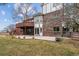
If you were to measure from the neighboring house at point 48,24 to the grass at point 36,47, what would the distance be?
0.32ft

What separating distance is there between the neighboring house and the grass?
0.32ft

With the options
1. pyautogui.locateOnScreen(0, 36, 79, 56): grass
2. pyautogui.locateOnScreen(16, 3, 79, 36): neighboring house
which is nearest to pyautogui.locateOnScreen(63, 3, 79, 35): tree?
pyautogui.locateOnScreen(16, 3, 79, 36): neighboring house

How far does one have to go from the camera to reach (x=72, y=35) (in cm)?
425

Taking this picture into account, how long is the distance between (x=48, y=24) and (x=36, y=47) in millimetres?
280

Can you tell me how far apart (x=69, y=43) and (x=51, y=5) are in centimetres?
45

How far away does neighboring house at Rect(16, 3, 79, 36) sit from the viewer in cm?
425

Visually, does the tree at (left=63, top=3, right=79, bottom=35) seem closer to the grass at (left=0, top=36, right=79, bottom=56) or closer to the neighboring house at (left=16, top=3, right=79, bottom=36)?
the neighboring house at (left=16, top=3, right=79, bottom=36)

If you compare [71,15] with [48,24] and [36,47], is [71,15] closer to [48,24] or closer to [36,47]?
[48,24]

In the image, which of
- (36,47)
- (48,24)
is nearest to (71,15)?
(48,24)

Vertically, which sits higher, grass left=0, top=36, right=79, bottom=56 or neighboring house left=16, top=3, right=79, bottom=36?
neighboring house left=16, top=3, right=79, bottom=36

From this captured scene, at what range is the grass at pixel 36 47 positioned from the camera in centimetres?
421

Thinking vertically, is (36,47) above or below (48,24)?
below

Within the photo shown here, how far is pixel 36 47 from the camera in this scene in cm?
423

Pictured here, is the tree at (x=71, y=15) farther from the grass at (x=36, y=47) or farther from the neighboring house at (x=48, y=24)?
the grass at (x=36, y=47)
